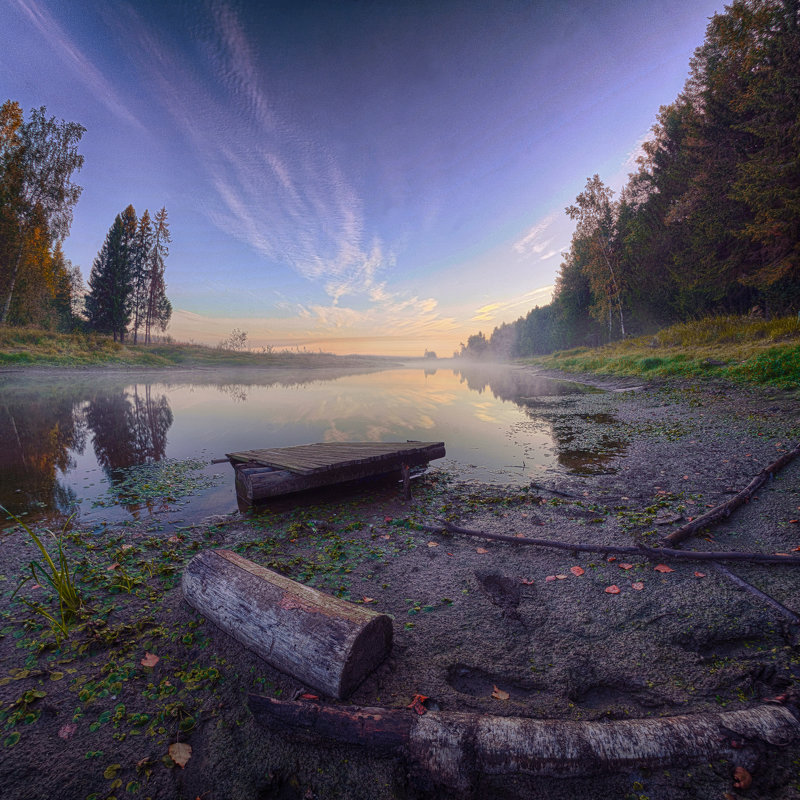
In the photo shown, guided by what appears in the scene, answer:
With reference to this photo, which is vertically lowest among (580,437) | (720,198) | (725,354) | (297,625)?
(580,437)

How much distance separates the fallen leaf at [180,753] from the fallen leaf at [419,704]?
1387 mm

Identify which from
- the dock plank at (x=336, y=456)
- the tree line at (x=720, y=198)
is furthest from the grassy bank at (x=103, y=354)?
the tree line at (x=720, y=198)

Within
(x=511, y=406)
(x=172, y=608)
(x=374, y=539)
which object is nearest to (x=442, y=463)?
(x=374, y=539)

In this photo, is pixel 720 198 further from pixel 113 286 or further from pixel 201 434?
pixel 113 286

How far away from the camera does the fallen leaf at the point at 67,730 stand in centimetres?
226

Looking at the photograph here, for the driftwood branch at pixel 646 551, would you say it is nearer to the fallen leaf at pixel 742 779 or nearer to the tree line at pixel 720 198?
the fallen leaf at pixel 742 779

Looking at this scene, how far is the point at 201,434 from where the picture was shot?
12211 mm

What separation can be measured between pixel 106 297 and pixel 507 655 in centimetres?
5921

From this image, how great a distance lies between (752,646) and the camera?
276 cm

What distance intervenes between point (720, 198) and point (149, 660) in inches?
1229

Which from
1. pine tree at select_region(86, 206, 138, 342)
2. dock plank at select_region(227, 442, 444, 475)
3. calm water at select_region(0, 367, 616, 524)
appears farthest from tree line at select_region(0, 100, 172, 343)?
dock plank at select_region(227, 442, 444, 475)

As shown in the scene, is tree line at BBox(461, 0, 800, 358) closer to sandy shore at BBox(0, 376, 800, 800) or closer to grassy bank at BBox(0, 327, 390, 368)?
sandy shore at BBox(0, 376, 800, 800)

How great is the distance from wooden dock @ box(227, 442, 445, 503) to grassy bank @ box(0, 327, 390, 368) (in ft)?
106

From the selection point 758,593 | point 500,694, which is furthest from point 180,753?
point 758,593
